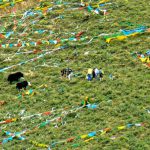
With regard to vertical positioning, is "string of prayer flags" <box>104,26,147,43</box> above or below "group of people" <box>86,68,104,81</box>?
above

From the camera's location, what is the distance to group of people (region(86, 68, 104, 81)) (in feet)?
29.7

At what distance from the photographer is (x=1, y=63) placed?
10117 millimetres

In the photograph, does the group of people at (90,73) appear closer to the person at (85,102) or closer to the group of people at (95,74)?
the group of people at (95,74)

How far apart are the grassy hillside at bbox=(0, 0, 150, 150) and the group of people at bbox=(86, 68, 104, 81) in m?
0.10

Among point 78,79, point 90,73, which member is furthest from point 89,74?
point 78,79

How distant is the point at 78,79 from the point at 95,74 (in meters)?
0.35

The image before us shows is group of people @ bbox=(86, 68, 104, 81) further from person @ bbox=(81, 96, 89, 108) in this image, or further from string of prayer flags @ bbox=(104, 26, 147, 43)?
string of prayer flags @ bbox=(104, 26, 147, 43)

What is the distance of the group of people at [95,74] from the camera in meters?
9.04

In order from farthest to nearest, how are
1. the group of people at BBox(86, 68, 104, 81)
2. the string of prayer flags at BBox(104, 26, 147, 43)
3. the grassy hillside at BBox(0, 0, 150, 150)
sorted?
1. the string of prayer flags at BBox(104, 26, 147, 43)
2. the group of people at BBox(86, 68, 104, 81)
3. the grassy hillside at BBox(0, 0, 150, 150)

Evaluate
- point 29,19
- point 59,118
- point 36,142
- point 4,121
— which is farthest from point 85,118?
point 29,19

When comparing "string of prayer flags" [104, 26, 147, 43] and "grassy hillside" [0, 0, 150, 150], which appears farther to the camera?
"string of prayer flags" [104, 26, 147, 43]

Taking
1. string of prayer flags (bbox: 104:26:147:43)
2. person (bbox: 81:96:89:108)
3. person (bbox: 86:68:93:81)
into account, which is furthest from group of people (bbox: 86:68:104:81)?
string of prayer flags (bbox: 104:26:147:43)

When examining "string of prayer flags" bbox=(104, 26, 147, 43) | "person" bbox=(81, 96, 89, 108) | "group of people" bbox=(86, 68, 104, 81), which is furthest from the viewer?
"string of prayer flags" bbox=(104, 26, 147, 43)

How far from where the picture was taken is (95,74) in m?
9.11
